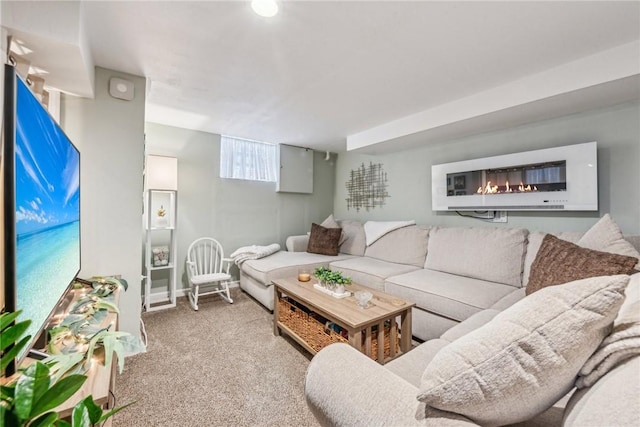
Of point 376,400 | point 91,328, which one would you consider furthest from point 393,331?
point 91,328

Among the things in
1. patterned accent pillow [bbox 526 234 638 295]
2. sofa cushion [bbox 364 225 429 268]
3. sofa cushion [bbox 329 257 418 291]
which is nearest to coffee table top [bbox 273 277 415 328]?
sofa cushion [bbox 329 257 418 291]

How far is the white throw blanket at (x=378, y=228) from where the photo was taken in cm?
342

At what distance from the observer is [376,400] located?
0.75m

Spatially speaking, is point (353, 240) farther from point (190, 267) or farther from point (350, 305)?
point (190, 267)

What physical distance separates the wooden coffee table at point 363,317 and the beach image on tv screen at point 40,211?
4.54ft

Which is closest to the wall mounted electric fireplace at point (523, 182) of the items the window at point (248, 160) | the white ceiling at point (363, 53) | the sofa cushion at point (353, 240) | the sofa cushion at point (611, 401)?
the white ceiling at point (363, 53)

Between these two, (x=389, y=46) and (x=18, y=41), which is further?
(x=389, y=46)

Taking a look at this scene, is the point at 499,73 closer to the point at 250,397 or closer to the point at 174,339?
the point at 250,397

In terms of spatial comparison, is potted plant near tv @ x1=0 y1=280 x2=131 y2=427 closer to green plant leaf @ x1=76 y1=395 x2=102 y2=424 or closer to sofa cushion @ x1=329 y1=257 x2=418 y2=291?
green plant leaf @ x1=76 y1=395 x2=102 y2=424

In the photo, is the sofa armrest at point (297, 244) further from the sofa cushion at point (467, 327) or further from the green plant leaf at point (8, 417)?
the green plant leaf at point (8, 417)

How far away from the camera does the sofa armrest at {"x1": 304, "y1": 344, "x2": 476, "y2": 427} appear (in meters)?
0.69

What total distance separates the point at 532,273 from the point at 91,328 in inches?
99.0

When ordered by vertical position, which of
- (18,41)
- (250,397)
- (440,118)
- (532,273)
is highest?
(440,118)

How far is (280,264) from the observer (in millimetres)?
3070
